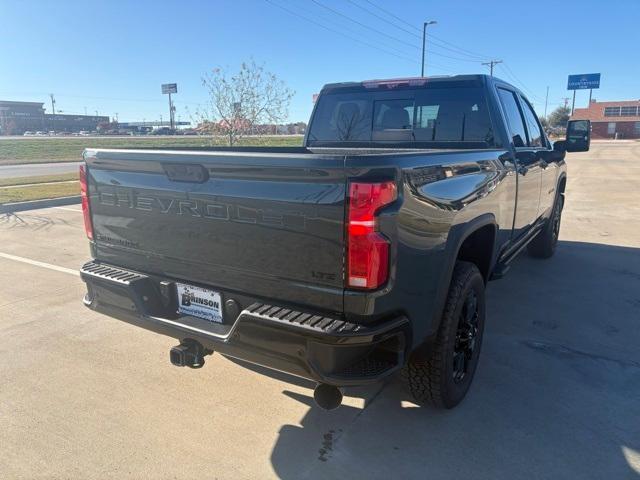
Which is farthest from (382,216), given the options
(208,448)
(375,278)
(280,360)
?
(208,448)

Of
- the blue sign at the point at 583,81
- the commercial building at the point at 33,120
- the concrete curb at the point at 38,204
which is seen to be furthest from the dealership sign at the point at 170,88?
the concrete curb at the point at 38,204

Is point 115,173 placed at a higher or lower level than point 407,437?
higher

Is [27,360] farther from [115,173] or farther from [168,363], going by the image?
[115,173]

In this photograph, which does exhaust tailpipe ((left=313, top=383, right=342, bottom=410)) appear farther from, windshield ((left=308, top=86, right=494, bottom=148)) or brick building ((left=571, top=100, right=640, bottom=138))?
brick building ((left=571, top=100, right=640, bottom=138))

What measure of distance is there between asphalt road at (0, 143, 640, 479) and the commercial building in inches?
4258

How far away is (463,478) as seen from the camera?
8.12 feet

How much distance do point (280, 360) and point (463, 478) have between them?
3.56 ft

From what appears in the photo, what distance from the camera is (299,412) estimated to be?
10.0 feet

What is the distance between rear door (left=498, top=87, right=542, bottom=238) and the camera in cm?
418

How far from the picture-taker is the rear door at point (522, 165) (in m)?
4.18

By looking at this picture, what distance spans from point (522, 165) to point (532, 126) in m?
1.28

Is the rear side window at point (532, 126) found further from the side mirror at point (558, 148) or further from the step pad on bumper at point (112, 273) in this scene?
the step pad on bumper at point (112, 273)

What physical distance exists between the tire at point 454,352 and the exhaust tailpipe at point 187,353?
1150mm

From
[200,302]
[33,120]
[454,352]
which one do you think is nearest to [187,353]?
[200,302]
